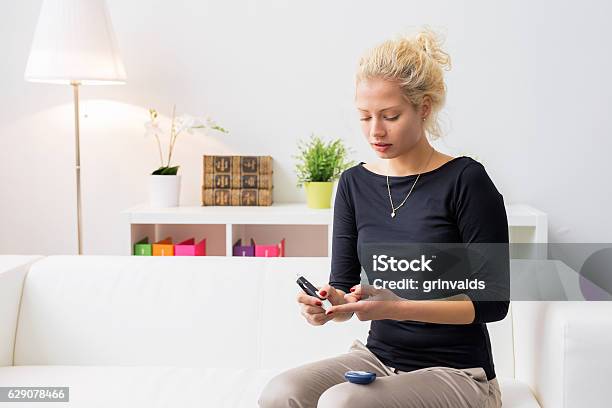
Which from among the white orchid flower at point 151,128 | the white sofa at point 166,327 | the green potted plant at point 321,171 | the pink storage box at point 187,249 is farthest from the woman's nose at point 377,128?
the white orchid flower at point 151,128

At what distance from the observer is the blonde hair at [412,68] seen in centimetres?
177

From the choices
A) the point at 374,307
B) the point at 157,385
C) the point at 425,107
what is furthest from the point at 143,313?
the point at 425,107

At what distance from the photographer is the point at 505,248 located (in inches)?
67.2

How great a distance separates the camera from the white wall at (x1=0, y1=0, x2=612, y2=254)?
3.55 meters

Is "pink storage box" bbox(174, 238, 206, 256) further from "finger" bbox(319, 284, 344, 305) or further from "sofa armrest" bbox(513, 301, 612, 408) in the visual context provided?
"sofa armrest" bbox(513, 301, 612, 408)

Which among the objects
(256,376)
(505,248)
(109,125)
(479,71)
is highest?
(479,71)

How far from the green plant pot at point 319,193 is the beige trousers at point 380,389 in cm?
164

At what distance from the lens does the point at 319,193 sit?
341 centimetres

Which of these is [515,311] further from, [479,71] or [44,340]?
[479,71]

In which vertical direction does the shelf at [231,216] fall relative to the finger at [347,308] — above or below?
above

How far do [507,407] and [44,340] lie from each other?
1.28 m

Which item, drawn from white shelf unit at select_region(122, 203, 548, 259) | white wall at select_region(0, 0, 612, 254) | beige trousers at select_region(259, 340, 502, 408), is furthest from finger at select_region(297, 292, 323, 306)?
white wall at select_region(0, 0, 612, 254)

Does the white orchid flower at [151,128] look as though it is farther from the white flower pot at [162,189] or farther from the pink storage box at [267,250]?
the pink storage box at [267,250]

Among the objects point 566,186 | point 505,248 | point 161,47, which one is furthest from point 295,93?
point 505,248
